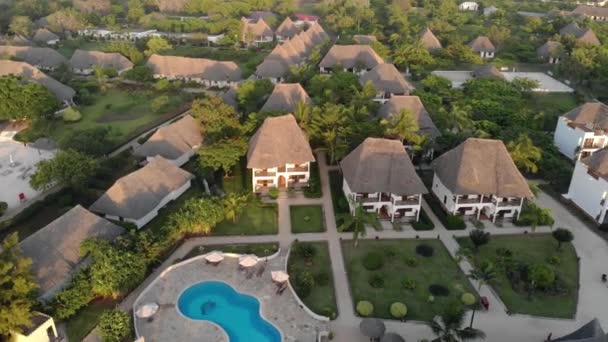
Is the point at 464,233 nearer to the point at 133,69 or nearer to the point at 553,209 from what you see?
the point at 553,209

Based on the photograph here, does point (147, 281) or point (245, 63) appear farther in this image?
point (245, 63)

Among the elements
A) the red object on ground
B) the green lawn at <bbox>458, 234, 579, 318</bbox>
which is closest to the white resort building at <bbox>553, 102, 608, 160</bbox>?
the green lawn at <bbox>458, 234, 579, 318</bbox>

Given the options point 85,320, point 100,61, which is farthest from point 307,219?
point 100,61

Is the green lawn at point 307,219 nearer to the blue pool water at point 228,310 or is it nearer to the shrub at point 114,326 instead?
the blue pool water at point 228,310

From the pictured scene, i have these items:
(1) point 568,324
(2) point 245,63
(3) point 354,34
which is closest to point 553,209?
(1) point 568,324

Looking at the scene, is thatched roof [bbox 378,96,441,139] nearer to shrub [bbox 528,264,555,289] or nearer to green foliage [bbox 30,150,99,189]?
shrub [bbox 528,264,555,289]

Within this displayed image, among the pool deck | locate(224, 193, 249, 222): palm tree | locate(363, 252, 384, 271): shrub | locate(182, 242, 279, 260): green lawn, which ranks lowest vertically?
locate(182, 242, 279, 260): green lawn
